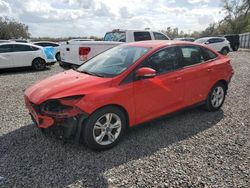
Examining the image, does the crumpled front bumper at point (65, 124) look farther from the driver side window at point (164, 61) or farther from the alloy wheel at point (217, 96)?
the alloy wheel at point (217, 96)

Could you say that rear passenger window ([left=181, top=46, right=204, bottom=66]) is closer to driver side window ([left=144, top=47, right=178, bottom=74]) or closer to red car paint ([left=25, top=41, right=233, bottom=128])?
red car paint ([left=25, top=41, right=233, bottom=128])

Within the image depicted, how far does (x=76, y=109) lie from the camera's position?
329cm

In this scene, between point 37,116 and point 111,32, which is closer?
point 37,116

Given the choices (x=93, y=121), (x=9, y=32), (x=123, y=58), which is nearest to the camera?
(x=93, y=121)

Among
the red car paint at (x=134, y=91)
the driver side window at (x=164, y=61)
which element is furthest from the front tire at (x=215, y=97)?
the driver side window at (x=164, y=61)

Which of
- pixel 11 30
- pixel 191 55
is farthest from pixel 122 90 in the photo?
pixel 11 30

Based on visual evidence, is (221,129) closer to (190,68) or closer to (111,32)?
(190,68)

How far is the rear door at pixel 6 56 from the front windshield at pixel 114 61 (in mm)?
8205

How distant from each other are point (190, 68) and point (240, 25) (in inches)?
2144

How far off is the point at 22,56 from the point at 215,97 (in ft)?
31.4

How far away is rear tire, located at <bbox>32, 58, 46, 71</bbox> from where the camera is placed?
12005 millimetres

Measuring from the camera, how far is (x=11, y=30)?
4838cm

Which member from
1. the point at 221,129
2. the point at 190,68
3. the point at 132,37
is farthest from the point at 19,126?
the point at 132,37

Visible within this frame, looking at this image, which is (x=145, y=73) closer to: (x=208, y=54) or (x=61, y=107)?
(x=61, y=107)
